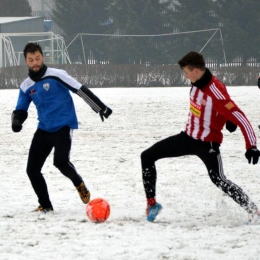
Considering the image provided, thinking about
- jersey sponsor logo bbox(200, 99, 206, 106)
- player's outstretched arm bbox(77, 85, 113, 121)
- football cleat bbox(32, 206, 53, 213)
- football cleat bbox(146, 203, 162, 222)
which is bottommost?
football cleat bbox(32, 206, 53, 213)

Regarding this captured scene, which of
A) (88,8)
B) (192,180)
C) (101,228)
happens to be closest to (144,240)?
(101,228)

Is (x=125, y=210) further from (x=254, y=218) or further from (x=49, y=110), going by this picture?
(x=254, y=218)

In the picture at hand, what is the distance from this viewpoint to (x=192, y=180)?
340 inches

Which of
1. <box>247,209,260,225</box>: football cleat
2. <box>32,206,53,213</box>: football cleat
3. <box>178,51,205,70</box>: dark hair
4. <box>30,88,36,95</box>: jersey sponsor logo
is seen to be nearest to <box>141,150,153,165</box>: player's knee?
<box>178,51,205,70</box>: dark hair

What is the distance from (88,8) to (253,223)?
47.0m

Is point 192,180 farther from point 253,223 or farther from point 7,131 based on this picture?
point 7,131

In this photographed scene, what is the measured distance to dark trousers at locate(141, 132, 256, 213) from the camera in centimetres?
605

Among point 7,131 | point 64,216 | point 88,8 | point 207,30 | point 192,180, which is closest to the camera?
point 64,216

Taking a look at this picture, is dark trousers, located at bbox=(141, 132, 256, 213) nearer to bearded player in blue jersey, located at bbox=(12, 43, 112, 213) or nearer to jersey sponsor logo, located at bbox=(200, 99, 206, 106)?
jersey sponsor logo, located at bbox=(200, 99, 206, 106)

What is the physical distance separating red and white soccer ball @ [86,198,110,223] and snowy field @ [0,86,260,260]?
69 millimetres

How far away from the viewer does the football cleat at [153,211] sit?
6.26m

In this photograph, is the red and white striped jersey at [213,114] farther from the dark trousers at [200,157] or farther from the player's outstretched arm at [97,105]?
the player's outstretched arm at [97,105]

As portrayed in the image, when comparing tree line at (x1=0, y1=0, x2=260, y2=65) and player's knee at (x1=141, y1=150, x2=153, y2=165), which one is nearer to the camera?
player's knee at (x1=141, y1=150, x2=153, y2=165)

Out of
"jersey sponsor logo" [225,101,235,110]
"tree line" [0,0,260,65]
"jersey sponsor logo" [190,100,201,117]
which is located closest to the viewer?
"jersey sponsor logo" [225,101,235,110]
